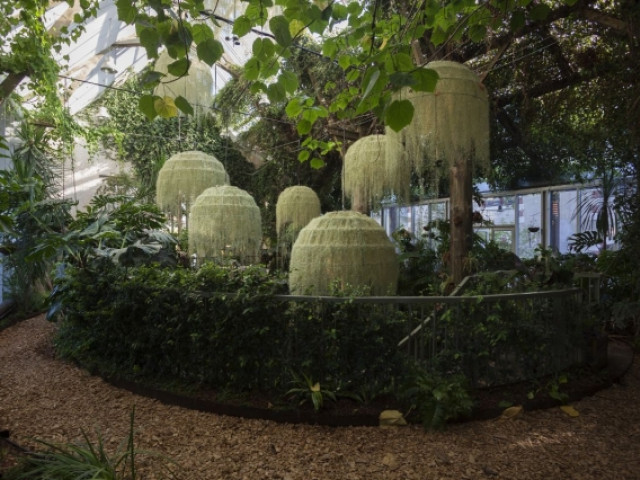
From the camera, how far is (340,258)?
346 centimetres

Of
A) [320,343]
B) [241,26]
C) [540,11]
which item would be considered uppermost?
[540,11]

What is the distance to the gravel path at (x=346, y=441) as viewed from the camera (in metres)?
2.30

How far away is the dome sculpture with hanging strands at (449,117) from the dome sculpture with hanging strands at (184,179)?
324 centimetres

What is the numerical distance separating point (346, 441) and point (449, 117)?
6.95 ft

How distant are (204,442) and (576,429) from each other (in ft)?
7.52

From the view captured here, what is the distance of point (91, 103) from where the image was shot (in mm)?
10352

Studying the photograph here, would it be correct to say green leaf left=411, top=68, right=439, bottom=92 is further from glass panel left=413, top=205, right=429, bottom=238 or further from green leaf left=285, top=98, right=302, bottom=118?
glass panel left=413, top=205, right=429, bottom=238

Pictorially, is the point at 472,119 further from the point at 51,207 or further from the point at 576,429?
the point at 51,207

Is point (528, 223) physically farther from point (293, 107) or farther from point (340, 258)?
point (293, 107)

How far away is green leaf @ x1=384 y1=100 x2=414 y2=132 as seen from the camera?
125cm

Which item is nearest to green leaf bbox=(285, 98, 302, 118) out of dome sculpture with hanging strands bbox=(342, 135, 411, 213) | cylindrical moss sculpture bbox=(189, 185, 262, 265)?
dome sculpture with hanging strands bbox=(342, 135, 411, 213)

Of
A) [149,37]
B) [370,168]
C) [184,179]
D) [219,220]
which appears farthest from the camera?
[184,179]

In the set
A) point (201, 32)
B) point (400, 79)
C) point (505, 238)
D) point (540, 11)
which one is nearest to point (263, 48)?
point (201, 32)

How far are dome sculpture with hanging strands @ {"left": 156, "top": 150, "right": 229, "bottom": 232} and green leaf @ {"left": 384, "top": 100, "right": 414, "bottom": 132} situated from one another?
4637mm
